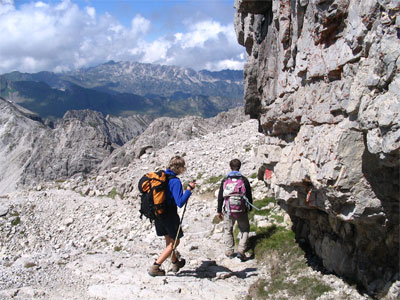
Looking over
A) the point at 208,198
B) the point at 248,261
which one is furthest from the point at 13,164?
the point at 248,261

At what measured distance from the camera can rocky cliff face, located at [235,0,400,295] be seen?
5.43 m

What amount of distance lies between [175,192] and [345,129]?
4.22 meters

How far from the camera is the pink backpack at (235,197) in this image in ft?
34.2

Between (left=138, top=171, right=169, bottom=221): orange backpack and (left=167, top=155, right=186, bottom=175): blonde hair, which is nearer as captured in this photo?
(left=138, top=171, right=169, bottom=221): orange backpack

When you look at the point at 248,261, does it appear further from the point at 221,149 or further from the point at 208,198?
the point at 221,149

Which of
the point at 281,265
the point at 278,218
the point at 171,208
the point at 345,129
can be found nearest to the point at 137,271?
the point at 171,208

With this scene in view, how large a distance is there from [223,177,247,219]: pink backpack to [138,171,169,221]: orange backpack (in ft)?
8.35

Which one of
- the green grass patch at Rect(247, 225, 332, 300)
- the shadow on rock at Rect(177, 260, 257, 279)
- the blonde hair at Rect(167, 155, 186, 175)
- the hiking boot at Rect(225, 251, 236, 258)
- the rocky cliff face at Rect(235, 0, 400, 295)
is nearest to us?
the rocky cliff face at Rect(235, 0, 400, 295)

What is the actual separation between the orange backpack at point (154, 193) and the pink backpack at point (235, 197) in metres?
2.54

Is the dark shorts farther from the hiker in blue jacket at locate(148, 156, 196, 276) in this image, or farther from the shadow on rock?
the shadow on rock

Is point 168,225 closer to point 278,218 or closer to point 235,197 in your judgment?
point 235,197

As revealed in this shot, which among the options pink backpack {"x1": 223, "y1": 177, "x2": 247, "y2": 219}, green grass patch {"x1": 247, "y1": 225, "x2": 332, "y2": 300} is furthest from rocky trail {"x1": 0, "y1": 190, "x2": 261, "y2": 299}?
pink backpack {"x1": 223, "y1": 177, "x2": 247, "y2": 219}

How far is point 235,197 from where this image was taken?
10.4m

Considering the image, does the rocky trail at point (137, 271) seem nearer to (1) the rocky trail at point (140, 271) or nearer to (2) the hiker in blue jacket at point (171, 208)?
(1) the rocky trail at point (140, 271)
